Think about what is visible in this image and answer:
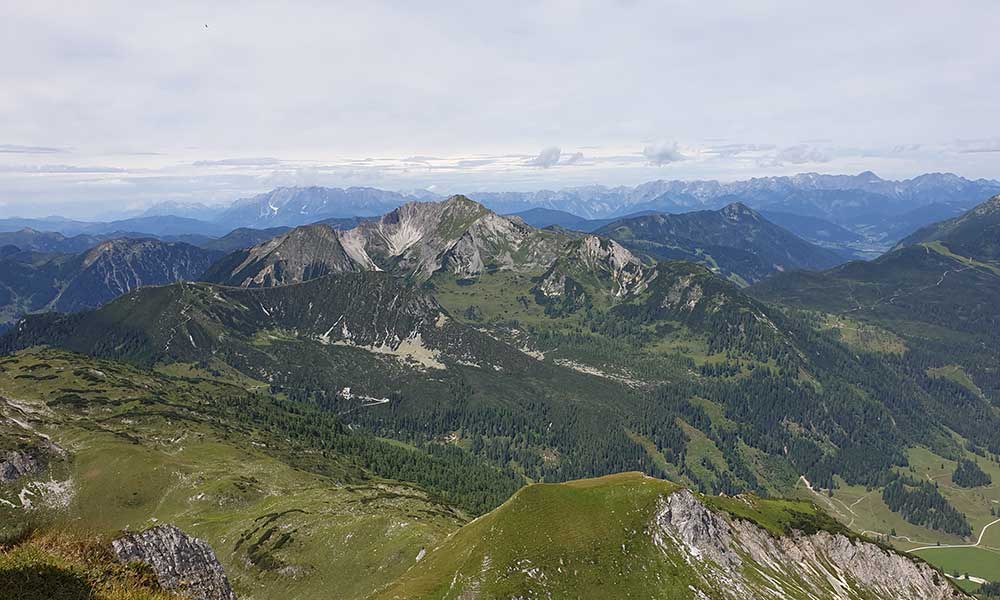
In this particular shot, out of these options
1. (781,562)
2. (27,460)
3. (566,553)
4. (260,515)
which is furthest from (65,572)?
(27,460)

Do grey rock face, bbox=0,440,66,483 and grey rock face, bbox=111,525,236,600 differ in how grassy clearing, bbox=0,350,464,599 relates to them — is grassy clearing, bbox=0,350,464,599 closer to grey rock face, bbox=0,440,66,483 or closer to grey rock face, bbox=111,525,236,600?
grey rock face, bbox=0,440,66,483

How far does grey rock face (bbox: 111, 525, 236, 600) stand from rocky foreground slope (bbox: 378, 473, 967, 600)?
158ft

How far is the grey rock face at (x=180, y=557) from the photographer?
41750 millimetres

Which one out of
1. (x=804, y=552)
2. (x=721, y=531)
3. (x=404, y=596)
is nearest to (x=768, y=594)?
(x=721, y=531)

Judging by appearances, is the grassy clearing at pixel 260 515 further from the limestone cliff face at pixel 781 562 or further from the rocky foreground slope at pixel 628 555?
the limestone cliff face at pixel 781 562

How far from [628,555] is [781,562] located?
6323 centimetres

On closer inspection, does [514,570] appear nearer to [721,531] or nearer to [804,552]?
[721,531]

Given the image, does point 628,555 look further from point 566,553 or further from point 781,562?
point 781,562

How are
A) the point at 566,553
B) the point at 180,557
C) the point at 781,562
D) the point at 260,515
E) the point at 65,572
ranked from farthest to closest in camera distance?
the point at 260,515
the point at 781,562
the point at 566,553
the point at 180,557
the point at 65,572

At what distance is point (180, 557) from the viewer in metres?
49.5

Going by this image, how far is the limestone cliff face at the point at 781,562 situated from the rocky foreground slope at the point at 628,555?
32 centimetres

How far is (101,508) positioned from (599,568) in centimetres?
16259

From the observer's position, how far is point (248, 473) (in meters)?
199

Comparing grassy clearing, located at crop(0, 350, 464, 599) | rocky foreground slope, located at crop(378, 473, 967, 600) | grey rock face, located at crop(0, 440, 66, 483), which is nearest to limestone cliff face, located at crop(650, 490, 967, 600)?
rocky foreground slope, located at crop(378, 473, 967, 600)
